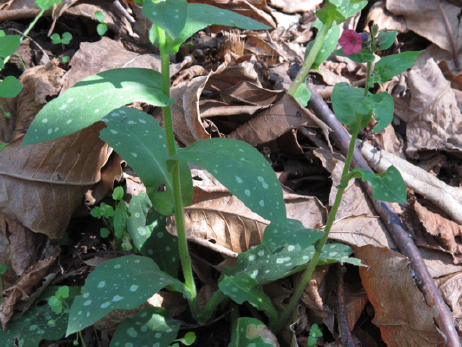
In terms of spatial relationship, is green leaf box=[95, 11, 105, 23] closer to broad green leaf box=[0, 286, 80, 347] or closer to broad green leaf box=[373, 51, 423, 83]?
broad green leaf box=[0, 286, 80, 347]

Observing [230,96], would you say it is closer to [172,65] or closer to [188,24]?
[172,65]

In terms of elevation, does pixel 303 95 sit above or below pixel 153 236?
above

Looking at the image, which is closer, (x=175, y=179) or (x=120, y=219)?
(x=175, y=179)

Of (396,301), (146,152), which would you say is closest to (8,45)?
(146,152)

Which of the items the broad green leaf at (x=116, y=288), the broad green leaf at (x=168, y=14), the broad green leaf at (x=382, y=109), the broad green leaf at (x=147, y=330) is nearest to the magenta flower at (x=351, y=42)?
the broad green leaf at (x=382, y=109)

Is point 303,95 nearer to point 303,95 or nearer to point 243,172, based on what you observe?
point 303,95

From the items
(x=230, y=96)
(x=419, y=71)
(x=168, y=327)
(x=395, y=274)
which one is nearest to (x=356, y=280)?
(x=395, y=274)
